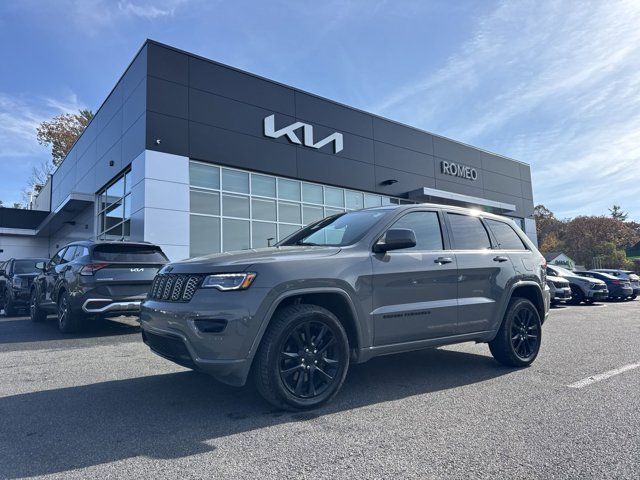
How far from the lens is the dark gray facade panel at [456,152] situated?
23.7 m

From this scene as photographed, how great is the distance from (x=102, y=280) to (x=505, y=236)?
623cm

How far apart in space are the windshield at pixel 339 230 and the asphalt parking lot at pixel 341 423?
4.73 feet

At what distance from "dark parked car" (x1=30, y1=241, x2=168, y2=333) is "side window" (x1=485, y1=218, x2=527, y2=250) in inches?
196

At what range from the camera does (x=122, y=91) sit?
16.3 metres

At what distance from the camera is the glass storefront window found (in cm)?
1501

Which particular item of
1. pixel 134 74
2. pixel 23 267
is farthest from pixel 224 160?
pixel 23 267

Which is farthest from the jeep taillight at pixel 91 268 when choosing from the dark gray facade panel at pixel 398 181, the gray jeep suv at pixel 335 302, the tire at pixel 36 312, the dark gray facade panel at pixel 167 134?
the dark gray facade panel at pixel 398 181

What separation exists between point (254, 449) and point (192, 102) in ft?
45.1

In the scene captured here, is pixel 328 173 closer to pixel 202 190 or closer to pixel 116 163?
pixel 202 190

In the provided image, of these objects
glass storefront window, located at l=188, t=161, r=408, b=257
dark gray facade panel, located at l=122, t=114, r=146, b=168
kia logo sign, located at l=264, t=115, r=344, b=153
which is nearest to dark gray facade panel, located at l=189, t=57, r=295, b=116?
kia logo sign, located at l=264, t=115, r=344, b=153

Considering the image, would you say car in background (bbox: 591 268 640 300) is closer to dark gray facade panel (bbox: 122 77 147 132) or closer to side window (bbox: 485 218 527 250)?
side window (bbox: 485 218 527 250)

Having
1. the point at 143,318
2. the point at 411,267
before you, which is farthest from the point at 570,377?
the point at 143,318

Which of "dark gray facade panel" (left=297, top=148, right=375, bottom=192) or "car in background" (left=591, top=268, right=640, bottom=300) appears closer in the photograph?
"dark gray facade panel" (left=297, top=148, right=375, bottom=192)

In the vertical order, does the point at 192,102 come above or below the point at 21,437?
above
